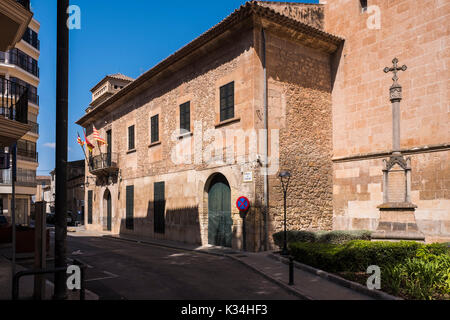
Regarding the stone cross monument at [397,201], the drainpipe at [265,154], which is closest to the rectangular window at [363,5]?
the drainpipe at [265,154]

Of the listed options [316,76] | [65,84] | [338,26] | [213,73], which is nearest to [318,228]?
[316,76]

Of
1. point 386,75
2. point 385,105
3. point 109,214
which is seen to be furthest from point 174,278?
point 109,214

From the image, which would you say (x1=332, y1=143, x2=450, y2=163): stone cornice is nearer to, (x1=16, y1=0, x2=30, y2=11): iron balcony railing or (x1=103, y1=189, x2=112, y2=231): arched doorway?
(x1=16, y1=0, x2=30, y2=11): iron balcony railing

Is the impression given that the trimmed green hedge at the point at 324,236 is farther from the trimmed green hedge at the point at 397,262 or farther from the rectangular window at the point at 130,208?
the rectangular window at the point at 130,208

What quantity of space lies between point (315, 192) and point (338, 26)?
25.0ft

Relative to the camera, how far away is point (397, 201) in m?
10.9

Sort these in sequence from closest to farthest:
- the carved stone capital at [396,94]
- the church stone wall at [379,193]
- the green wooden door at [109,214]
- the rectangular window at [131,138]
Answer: the carved stone capital at [396,94], the church stone wall at [379,193], the rectangular window at [131,138], the green wooden door at [109,214]

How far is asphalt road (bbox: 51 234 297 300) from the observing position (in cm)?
746

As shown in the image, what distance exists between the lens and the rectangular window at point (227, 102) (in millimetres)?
14609

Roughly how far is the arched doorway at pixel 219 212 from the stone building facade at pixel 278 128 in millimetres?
43

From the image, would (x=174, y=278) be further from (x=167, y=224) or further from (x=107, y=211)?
(x=107, y=211)

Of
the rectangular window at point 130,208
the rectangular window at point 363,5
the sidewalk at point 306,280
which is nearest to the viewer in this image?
the sidewalk at point 306,280
